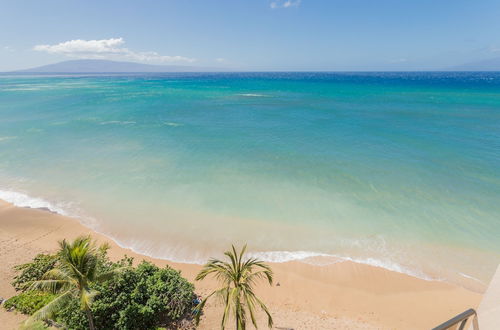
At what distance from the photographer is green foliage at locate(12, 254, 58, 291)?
46.0 feet

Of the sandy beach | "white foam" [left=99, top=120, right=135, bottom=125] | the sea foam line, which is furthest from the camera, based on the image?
"white foam" [left=99, top=120, right=135, bottom=125]

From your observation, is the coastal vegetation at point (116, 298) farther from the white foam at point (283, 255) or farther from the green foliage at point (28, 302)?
the white foam at point (283, 255)

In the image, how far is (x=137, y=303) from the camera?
11.8 metres

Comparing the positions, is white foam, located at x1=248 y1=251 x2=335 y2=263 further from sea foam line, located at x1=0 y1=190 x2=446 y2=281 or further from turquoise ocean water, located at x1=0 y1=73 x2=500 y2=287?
turquoise ocean water, located at x1=0 y1=73 x2=500 y2=287

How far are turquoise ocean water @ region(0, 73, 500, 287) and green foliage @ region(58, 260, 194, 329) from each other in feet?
15.7

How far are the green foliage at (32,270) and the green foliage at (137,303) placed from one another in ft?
13.4

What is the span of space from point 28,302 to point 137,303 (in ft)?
19.1

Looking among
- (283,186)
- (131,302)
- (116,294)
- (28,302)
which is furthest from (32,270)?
(283,186)

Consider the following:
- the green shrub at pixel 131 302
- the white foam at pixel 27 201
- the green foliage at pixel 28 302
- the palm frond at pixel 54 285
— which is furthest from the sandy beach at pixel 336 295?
the palm frond at pixel 54 285

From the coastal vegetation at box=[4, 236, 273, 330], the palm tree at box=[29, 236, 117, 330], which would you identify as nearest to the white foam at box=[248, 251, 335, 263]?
the coastal vegetation at box=[4, 236, 273, 330]

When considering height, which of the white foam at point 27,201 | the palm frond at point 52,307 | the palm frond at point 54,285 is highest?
the palm frond at point 54,285

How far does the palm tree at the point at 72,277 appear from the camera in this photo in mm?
8844

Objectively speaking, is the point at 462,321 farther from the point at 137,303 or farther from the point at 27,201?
the point at 27,201

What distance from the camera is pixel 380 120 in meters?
53.0
